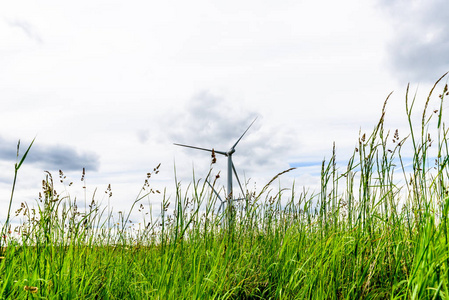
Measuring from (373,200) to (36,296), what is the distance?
301 cm

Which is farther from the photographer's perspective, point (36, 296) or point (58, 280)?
point (58, 280)

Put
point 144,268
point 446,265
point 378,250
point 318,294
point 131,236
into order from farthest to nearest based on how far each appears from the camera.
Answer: point 131,236, point 144,268, point 378,250, point 318,294, point 446,265

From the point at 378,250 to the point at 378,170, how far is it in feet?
2.40

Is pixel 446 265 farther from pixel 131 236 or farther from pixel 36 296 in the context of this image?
pixel 131 236

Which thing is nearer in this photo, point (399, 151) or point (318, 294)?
point (318, 294)

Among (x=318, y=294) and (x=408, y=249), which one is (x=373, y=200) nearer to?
(x=408, y=249)

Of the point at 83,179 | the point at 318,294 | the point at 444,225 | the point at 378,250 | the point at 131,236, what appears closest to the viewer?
the point at 444,225

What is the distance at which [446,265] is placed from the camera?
232 centimetres

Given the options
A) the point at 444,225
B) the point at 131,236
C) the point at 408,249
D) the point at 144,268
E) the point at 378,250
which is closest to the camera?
the point at 444,225

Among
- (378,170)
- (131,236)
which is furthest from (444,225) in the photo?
(131,236)

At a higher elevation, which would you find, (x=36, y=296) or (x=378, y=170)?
(x=378, y=170)

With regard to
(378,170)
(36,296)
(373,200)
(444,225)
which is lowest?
(36,296)

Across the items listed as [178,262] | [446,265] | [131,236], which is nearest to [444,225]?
[446,265]

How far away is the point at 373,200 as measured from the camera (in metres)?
3.48
